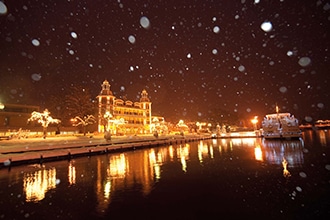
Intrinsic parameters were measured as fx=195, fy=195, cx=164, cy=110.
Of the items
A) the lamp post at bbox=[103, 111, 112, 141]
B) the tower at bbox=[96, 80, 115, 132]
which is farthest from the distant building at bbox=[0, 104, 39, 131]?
the lamp post at bbox=[103, 111, 112, 141]

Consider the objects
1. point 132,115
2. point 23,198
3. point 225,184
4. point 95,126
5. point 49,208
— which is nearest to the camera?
point 49,208

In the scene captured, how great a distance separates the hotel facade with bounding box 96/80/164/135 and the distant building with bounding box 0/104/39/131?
691 inches

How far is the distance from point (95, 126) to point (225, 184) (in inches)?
2060

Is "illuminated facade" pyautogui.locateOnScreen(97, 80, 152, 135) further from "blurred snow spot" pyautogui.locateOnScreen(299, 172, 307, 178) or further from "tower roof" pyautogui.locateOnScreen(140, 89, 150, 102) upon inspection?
"blurred snow spot" pyautogui.locateOnScreen(299, 172, 307, 178)

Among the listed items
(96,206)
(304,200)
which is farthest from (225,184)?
(96,206)

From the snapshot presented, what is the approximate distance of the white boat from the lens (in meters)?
38.0

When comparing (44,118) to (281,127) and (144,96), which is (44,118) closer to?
(144,96)

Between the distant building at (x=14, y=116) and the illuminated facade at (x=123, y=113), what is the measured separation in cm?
1755

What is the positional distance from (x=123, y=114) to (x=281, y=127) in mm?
43013

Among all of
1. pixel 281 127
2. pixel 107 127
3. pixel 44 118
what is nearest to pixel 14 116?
pixel 44 118

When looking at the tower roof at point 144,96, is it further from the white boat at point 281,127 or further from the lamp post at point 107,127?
the white boat at point 281,127

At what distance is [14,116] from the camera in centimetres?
4616

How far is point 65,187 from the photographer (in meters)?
10.2

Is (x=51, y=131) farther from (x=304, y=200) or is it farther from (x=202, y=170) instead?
(x=304, y=200)
